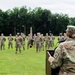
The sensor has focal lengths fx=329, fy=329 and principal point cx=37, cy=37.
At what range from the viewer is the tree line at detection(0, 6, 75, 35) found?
9075 centimetres

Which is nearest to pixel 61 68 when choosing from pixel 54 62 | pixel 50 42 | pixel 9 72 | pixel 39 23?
pixel 54 62

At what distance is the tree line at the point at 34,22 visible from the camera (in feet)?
298

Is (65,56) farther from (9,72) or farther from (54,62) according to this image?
(9,72)

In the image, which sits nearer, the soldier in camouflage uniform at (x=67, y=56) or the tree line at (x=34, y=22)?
the soldier in camouflage uniform at (x=67, y=56)

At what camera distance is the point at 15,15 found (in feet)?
314

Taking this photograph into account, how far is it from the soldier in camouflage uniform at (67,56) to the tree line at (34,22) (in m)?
83.6

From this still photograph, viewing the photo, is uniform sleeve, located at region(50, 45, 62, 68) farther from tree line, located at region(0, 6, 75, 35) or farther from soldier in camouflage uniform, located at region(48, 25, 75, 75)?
tree line, located at region(0, 6, 75, 35)

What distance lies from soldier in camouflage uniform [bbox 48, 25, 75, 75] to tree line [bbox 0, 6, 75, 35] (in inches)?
3293

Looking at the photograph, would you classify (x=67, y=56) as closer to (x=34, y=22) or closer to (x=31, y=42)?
(x=31, y=42)

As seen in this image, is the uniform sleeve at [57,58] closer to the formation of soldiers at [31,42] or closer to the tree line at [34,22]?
the formation of soldiers at [31,42]

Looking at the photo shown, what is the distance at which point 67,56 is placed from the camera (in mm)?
5312

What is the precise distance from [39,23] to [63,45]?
8645 centimetres

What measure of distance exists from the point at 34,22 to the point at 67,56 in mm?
86939

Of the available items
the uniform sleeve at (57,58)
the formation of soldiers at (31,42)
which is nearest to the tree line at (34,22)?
the formation of soldiers at (31,42)
